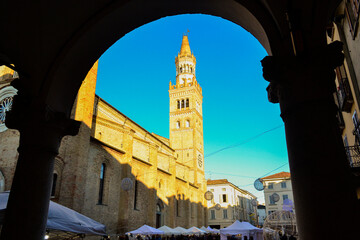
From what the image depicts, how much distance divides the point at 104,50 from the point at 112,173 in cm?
1744

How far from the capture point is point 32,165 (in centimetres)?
363

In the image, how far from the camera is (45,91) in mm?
4078

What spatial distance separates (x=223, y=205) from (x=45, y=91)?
55521mm

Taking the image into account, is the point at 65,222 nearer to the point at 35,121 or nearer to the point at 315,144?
the point at 35,121

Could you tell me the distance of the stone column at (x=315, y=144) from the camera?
2328 millimetres

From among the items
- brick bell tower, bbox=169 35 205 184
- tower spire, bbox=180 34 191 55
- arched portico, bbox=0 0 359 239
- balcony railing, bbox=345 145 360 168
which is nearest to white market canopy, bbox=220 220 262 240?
balcony railing, bbox=345 145 360 168

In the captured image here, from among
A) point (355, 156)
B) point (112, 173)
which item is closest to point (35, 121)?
point (355, 156)

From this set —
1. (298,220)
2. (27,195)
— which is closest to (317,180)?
(298,220)

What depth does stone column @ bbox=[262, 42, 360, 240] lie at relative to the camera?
2.33 meters

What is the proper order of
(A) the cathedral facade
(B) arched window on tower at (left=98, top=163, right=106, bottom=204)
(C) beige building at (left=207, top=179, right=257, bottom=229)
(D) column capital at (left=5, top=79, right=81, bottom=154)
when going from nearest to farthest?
1. (D) column capital at (left=5, top=79, right=81, bottom=154)
2. (A) the cathedral facade
3. (B) arched window on tower at (left=98, top=163, right=106, bottom=204)
4. (C) beige building at (left=207, top=179, right=257, bottom=229)

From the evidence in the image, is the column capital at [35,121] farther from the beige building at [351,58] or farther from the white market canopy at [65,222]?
the beige building at [351,58]

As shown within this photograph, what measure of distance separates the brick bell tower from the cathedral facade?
224 cm

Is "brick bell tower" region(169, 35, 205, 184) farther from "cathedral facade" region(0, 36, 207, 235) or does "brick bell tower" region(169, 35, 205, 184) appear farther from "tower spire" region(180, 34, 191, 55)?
"cathedral facade" region(0, 36, 207, 235)


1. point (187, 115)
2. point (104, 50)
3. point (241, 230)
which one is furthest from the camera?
point (187, 115)
